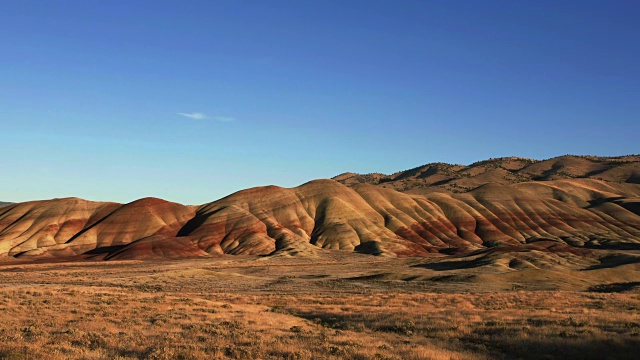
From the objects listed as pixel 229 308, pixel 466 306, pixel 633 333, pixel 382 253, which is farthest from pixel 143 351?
pixel 382 253

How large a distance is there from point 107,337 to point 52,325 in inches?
256

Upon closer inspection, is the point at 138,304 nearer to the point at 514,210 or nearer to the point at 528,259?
the point at 528,259

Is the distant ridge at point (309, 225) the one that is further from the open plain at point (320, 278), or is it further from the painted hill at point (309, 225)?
the open plain at point (320, 278)

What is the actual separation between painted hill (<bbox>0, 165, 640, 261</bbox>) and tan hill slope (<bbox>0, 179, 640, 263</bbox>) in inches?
13.1

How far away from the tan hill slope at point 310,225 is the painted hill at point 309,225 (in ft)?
1.09

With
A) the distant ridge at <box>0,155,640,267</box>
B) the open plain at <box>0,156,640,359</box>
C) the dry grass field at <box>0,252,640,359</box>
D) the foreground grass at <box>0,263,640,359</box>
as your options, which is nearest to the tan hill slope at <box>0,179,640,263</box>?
the distant ridge at <box>0,155,640,267</box>

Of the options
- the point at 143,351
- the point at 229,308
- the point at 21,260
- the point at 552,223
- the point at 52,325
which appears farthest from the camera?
the point at 552,223

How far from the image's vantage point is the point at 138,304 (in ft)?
128

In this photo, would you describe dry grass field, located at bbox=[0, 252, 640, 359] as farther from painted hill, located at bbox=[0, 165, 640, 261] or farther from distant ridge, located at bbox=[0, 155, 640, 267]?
painted hill, located at bbox=[0, 165, 640, 261]

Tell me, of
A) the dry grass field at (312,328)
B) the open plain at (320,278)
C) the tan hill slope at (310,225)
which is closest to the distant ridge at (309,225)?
the tan hill slope at (310,225)

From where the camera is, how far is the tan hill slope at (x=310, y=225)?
151 m

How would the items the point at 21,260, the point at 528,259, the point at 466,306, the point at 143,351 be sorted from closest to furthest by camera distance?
the point at 143,351, the point at 466,306, the point at 528,259, the point at 21,260

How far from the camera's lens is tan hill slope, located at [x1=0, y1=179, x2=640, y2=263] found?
15075cm

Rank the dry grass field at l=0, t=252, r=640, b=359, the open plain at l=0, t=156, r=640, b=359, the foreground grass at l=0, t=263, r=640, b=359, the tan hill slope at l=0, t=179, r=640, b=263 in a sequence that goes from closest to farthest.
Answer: the foreground grass at l=0, t=263, r=640, b=359, the dry grass field at l=0, t=252, r=640, b=359, the open plain at l=0, t=156, r=640, b=359, the tan hill slope at l=0, t=179, r=640, b=263
